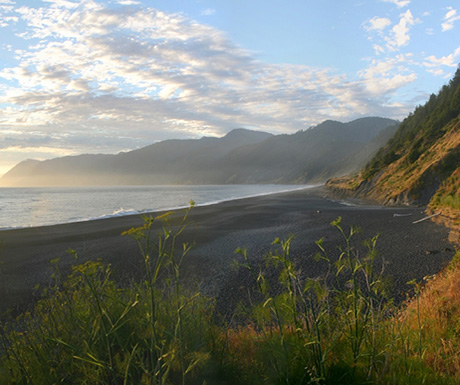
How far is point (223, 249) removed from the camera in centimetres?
1253

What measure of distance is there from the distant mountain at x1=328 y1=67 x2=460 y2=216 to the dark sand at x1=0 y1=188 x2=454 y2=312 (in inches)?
93.7

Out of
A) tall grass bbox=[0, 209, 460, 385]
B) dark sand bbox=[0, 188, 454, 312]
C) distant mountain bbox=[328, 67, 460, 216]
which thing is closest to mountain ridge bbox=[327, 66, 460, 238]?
distant mountain bbox=[328, 67, 460, 216]

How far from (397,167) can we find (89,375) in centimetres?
3434

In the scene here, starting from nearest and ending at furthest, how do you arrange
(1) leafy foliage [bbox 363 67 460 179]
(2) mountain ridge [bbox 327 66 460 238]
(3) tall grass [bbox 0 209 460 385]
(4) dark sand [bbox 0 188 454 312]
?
(3) tall grass [bbox 0 209 460 385] < (4) dark sand [bbox 0 188 454 312] < (2) mountain ridge [bbox 327 66 460 238] < (1) leafy foliage [bbox 363 67 460 179]

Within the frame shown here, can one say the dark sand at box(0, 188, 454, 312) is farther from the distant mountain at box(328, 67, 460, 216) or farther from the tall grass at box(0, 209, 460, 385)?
the distant mountain at box(328, 67, 460, 216)

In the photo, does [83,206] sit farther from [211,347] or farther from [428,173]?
[211,347]

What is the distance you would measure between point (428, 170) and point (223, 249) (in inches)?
770

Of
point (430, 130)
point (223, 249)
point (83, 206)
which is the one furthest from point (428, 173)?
point (83, 206)

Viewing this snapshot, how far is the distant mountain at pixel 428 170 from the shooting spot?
1777 centimetres

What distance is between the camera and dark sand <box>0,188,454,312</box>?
27.7 feet

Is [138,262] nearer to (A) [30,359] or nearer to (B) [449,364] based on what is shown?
(A) [30,359]

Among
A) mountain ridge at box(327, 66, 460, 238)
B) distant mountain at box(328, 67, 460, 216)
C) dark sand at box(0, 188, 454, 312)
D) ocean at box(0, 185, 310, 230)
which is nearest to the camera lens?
dark sand at box(0, 188, 454, 312)

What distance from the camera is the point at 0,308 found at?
7195mm

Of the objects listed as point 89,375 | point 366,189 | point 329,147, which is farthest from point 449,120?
point 329,147
